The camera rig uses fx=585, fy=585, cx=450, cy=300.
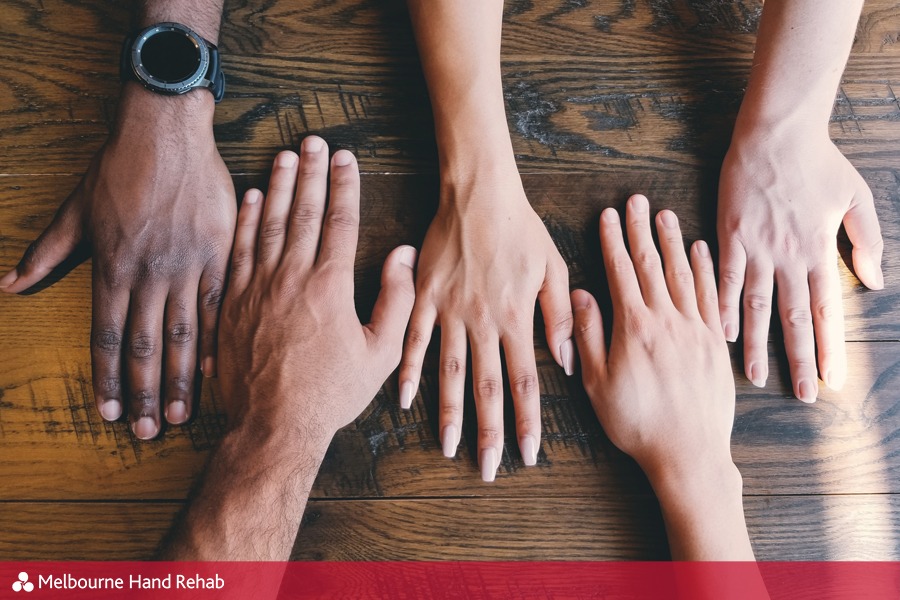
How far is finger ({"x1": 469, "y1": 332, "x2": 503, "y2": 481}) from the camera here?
92 cm

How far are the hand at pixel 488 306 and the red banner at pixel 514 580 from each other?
19 centimetres

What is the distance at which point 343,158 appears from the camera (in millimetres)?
1003

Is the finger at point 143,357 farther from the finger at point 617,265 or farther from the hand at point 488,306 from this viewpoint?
the finger at point 617,265

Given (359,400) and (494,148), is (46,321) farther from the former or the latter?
(494,148)

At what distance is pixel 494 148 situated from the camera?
3.17ft

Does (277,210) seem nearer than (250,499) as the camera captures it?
No

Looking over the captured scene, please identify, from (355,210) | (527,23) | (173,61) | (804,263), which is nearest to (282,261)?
(355,210)

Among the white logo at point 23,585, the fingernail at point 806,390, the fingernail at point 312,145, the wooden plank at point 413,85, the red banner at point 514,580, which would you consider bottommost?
the white logo at point 23,585

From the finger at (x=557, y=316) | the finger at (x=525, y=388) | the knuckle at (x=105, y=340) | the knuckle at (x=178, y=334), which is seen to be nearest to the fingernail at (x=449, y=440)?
the finger at (x=525, y=388)

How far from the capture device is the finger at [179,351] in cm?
93

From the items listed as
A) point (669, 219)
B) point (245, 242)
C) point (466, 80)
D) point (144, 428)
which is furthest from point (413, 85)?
point (144, 428)

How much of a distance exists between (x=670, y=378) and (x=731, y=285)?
196 millimetres

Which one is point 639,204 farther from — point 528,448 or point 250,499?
point 250,499

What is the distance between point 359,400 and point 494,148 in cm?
46
